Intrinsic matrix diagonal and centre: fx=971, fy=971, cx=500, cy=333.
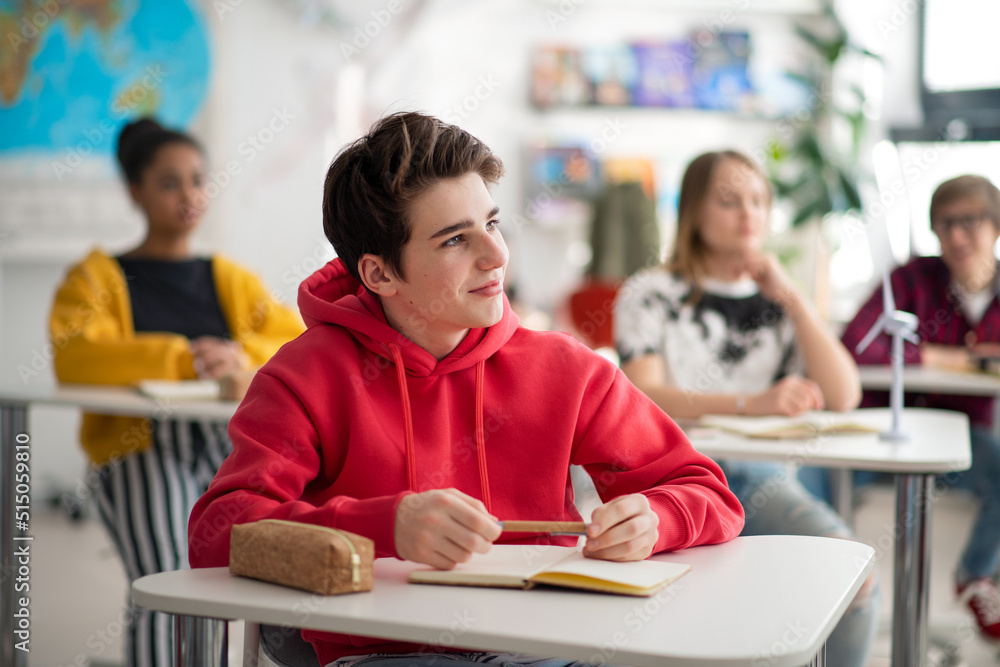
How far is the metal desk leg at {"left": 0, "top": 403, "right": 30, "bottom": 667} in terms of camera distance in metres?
2.34

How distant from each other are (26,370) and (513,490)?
388cm

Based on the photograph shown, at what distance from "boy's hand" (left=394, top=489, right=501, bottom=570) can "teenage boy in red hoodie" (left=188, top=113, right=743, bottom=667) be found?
16 centimetres

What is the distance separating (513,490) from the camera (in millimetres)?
1276

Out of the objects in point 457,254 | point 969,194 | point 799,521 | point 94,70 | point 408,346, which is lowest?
point 799,521

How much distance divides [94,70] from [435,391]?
3.81 m

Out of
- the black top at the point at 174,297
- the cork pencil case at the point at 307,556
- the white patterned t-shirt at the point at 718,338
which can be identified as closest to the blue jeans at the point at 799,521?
the white patterned t-shirt at the point at 718,338

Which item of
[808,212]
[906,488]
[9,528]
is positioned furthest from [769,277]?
[808,212]

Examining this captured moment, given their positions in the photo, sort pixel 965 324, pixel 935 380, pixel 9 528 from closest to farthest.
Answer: pixel 9 528 → pixel 935 380 → pixel 965 324

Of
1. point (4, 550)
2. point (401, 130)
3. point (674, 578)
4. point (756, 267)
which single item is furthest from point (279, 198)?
point (674, 578)

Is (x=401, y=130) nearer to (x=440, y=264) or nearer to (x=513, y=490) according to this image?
(x=440, y=264)

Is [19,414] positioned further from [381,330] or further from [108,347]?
[381,330]

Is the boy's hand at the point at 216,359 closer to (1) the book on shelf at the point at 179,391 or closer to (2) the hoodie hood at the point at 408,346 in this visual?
(1) the book on shelf at the point at 179,391

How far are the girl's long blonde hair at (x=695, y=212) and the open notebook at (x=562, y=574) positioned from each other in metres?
1.37

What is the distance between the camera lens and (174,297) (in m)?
2.69
